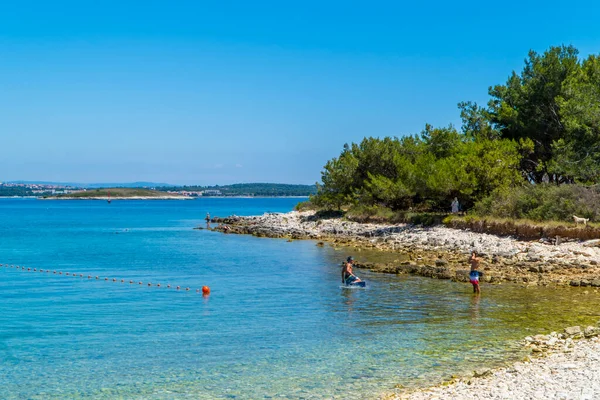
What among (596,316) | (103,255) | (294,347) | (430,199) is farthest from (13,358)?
(430,199)

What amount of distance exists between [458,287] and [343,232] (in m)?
33.6

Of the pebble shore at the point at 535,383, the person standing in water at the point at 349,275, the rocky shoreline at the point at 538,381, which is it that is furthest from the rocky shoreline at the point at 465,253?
the pebble shore at the point at 535,383

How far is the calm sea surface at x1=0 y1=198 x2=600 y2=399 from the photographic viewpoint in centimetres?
1515

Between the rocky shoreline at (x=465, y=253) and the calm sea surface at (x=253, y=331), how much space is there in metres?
1.97

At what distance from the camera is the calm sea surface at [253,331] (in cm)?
1515

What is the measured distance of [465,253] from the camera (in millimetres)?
41844

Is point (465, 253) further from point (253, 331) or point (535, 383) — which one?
point (535, 383)

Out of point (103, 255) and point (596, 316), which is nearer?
point (596, 316)

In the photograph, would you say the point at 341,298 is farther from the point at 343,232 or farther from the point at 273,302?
the point at 343,232

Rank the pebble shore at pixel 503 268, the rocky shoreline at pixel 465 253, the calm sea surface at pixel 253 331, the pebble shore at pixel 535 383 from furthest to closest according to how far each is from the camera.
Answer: the rocky shoreline at pixel 465 253
the calm sea surface at pixel 253 331
the pebble shore at pixel 503 268
the pebble shore at pixel 535 383

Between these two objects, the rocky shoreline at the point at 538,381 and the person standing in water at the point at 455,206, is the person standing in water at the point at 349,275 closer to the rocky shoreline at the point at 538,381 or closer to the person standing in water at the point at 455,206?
the rocky shoreline at the point at 538,381

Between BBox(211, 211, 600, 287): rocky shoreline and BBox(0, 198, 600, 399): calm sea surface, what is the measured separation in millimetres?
1967

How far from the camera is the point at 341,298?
2736cm

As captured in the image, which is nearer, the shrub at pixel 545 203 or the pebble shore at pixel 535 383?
the pebble shore at pixel 535 383
